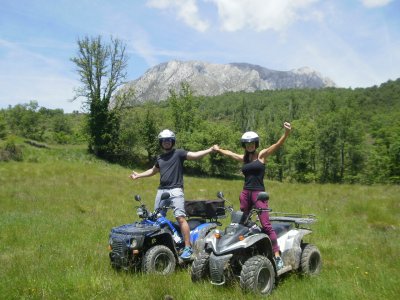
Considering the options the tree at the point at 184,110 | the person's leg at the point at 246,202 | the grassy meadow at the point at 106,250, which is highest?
the tree at the point at 184,110

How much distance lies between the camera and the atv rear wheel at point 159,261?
6700mm

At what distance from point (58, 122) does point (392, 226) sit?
81.8m

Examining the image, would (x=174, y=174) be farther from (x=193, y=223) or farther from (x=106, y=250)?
(x=106, y=250)

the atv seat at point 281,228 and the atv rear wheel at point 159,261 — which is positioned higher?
the atv seat at point 281,228

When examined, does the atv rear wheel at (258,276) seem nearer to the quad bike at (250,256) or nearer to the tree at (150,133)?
the quad bike at (250,256)

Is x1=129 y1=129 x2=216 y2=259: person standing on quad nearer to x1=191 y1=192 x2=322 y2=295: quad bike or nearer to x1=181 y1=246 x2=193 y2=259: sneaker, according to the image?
x1=181 y1=246 x2=193 y2=259: sneaker

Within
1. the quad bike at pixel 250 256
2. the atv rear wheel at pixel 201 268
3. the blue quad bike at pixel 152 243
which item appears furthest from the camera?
the blue quad bike at pixel 152 243

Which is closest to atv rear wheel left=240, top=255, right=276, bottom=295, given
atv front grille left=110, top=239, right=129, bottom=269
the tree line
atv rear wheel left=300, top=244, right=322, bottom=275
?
atv rear wheel left=300, top=244, right=322, bottom=275

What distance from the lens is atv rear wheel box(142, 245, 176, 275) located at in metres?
6.70

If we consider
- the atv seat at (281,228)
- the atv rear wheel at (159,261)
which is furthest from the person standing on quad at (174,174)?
the atv seat at (281,228)

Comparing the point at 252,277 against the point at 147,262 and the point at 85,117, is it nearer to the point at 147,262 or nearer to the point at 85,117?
the point at 147,262

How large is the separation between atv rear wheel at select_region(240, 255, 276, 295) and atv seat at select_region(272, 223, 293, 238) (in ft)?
3.54

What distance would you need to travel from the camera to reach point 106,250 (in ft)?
28.1

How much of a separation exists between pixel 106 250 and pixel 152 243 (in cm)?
179
